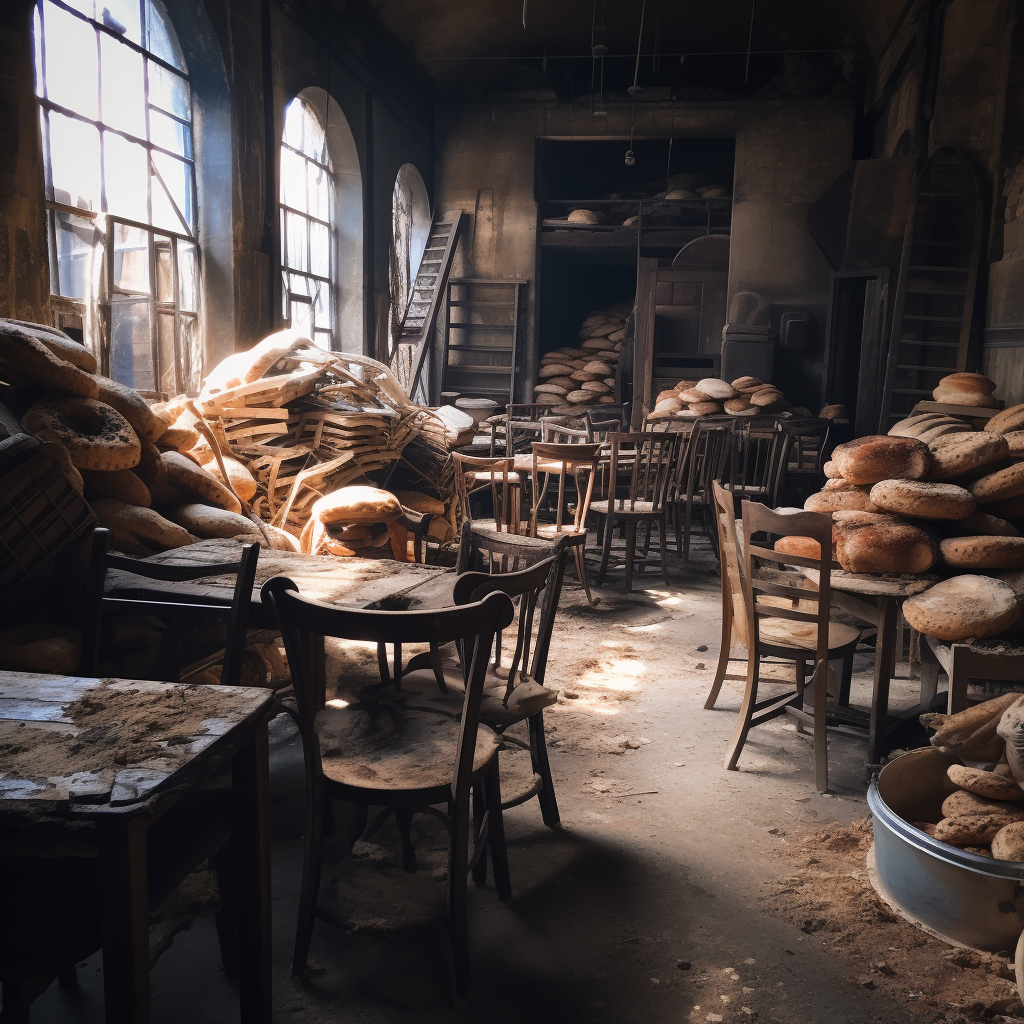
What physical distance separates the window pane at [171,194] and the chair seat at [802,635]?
204 inches

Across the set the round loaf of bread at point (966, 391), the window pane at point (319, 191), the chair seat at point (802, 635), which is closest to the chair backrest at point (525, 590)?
the chair seat at point (802, 635)

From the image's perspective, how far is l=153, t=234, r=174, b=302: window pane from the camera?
6.04m

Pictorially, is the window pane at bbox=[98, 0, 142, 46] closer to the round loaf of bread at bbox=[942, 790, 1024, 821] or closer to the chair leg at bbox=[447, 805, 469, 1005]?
the chair leg at bbox=[447, 805, 469, 1005]

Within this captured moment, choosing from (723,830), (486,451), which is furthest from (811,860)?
(486,451)

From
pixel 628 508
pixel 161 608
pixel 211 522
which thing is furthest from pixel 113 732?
pixel 628 508

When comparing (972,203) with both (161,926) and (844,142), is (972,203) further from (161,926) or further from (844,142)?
(161,926)

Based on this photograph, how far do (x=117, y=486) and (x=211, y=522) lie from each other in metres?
0.41

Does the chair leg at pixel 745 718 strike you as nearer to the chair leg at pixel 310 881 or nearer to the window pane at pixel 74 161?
the chair leg at pixel 310 881

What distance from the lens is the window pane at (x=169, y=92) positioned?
19.4 feet

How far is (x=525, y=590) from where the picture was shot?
214 cm

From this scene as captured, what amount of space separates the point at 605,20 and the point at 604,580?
7823 millimetres

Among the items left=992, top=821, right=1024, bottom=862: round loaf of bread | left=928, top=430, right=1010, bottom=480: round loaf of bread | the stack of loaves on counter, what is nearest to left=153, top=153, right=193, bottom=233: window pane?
the stack of loaves on counter

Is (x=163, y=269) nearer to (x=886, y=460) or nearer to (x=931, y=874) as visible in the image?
(x=886, y=460)

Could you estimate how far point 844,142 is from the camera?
10.0 metres
